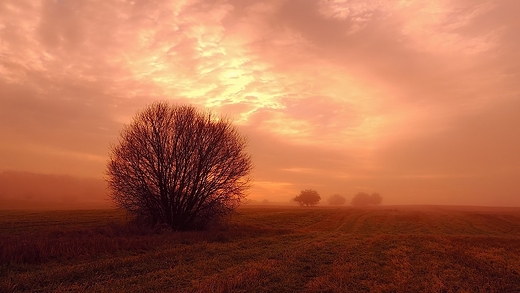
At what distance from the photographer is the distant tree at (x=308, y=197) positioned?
114 meters

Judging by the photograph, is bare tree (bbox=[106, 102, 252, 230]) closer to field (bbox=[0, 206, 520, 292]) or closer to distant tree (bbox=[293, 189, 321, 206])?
field (bbox=[0, 206, 520, 292])

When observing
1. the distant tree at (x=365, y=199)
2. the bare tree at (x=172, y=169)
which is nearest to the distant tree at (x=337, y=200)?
the distant tree at (x=365, y=199)

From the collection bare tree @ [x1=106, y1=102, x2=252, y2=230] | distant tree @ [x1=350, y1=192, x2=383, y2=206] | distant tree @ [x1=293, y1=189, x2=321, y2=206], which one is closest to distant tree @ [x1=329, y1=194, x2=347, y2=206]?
distant tree @ [x1=350, y1=192, x2=383, y2=206]

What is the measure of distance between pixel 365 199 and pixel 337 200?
60.1ft

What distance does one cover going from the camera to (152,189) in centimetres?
2812

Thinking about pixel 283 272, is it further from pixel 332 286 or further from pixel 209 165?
pixel 209 165

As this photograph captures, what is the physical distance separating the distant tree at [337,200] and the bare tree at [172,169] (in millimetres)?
149065

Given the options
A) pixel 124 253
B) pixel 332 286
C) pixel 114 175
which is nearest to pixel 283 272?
pixel 332 286

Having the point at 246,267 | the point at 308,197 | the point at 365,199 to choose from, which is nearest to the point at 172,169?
the point at 246,267

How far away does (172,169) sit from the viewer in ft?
91.3

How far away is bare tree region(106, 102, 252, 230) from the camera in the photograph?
27.5 m

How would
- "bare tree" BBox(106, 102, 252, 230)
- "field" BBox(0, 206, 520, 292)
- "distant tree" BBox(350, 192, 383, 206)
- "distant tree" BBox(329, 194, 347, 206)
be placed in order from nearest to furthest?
"field" BBox(0, 206, 520, 292)
"bare tree" BBox(106, 102, 252, 230)
"distant tree" BBox(350, 192, 383, 206)
"distant tree" BBox(329, 194, 347, 206)

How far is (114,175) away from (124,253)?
1500 centimetres

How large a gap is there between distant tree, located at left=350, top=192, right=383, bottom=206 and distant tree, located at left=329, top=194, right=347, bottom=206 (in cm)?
1238
